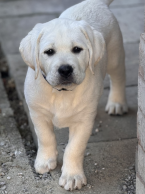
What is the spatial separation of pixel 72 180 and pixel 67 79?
103 centimetres

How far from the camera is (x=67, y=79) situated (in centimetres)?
348

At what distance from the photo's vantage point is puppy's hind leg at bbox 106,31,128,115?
4.74 meters

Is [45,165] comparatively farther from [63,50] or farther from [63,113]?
[63,50]

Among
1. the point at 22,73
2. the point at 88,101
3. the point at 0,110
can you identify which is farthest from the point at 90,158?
the point at 22,73

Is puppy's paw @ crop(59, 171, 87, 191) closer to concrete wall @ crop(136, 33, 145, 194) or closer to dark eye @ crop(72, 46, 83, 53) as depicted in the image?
concrete wall @ crop(136, 33, 145, 194)

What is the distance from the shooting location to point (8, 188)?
394 cm

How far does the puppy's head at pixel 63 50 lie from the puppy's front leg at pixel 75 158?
1.65ft

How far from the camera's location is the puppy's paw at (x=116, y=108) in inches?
207

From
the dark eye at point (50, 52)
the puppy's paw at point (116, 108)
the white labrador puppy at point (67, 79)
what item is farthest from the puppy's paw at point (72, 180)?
the puppy's paw at point (116, 108)

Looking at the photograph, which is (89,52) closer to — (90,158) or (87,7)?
(87,7)

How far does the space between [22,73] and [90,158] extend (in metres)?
2.37

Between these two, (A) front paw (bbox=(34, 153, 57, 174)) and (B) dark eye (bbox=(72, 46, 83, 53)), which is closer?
(B) dark eye (bbox=(72, 46, 83, 53))

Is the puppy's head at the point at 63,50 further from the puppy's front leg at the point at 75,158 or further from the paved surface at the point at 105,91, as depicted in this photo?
the paved surface at the point at 105,91

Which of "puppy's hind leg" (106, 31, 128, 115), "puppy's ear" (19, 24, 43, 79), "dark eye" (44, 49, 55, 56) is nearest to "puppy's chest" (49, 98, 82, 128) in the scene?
"puppy's ear" (19, 24, 43, 79)
